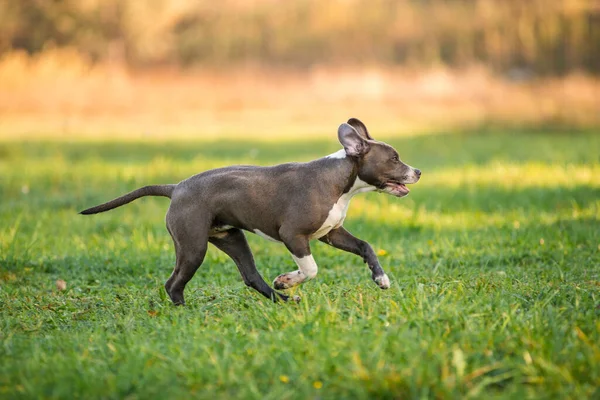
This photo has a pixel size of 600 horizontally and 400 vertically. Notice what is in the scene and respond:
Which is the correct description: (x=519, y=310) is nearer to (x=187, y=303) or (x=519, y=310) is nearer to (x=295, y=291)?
(x=295, y=291)

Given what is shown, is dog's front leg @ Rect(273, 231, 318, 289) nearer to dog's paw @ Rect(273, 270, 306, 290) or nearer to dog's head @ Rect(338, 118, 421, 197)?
dog's paw @ Rect(273, 270, 306, 290)

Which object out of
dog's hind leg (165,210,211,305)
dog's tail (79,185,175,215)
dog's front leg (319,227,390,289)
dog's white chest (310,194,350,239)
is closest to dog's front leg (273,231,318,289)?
dog's white chest (310,194,350,239)

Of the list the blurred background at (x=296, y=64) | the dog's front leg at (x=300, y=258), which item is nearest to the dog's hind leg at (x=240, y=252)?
the dog's front leg at (x=300, y=258)

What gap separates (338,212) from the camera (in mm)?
6266

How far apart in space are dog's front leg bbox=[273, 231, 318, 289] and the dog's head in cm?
71

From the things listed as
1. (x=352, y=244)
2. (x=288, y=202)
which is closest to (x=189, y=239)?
(x=288, y=202)

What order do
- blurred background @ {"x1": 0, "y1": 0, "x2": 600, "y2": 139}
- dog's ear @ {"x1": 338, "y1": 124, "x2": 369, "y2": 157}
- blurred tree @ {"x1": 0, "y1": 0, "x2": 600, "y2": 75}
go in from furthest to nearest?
blurred tree @ {"x1": 0, "y1": 0, "x2": 600, "y2": 75}, blurred background @ {"x1": 0, "y1": 0, "x2": 600, "y2": 139}, dog's ear @ {"x1": 338, "y1": 124, "x2": 369, "y2": 157}

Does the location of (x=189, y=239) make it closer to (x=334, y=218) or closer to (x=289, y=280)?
(x=289, y=280)

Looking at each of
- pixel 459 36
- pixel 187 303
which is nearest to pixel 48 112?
pixel 459 36

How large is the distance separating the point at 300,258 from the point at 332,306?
24.1 inches

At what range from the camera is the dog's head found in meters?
6.34

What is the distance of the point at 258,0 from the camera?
1188 inches

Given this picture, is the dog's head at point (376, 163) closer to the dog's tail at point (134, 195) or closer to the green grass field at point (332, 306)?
the green grass field at point (332, 306)

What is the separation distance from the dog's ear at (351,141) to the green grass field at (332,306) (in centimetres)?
102
